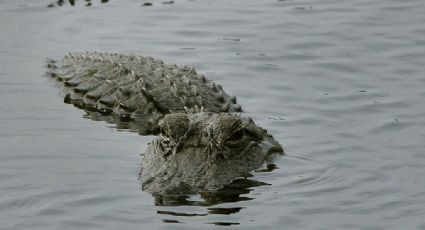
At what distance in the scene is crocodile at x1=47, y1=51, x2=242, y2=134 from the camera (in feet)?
40.1

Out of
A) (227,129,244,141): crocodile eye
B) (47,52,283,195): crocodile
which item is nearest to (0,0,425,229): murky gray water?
(47,52,283,195): crocodile

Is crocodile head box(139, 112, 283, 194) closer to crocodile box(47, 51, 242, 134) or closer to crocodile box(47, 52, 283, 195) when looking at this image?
crocodile box(47, 52, 283, 195)

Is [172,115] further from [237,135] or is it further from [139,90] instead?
[139,90]

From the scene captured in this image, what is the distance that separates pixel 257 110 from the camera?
12.6 meters

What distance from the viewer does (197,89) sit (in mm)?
12414

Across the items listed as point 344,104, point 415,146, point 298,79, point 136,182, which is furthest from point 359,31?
point 136,182

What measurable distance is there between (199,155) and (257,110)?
116 inches

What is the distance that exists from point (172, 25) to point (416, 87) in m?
5.24

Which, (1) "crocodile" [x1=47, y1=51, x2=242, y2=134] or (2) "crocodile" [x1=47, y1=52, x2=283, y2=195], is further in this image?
(1) "crocodile" [x1=47, y1=51, x2=242, y2=134]

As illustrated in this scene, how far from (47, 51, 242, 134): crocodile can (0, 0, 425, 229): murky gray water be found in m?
0.32

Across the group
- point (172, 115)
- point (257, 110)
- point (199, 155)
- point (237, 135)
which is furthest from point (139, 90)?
point (199, 155)

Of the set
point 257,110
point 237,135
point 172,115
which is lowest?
point 257,110

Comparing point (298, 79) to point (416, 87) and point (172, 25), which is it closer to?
point (416, 87)

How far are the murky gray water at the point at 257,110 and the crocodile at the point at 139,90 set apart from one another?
0.32 metres
